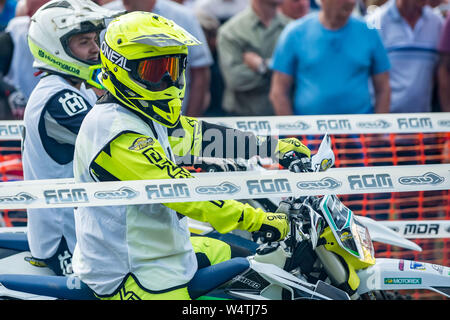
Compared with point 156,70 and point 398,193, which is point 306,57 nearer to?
point 398,193

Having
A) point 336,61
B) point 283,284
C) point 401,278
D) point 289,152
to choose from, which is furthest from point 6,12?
point 401,278

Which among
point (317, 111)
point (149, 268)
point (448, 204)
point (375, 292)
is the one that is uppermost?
point (149, 268)

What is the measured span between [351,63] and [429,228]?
7.99 ft

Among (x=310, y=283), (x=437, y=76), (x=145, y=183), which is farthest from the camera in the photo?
(x=437, y=76)

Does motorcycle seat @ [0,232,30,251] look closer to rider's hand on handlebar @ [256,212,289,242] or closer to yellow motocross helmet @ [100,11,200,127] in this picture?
yellow motocross helmet @ [100,11,200,127]

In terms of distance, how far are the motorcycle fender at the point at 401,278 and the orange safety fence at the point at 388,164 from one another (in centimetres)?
179

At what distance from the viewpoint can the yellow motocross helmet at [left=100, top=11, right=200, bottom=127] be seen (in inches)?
137

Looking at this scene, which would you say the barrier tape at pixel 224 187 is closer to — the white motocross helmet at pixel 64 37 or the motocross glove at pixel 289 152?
the motocross glove at pixel 289 152

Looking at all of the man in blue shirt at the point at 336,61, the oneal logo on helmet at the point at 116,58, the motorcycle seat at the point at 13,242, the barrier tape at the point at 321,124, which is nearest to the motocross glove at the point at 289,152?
the barrier tape at the point at 321,124

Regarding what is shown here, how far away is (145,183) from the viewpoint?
3385 millimetres

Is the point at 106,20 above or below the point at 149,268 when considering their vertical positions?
above

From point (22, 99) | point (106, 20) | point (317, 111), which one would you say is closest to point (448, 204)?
point (317, 111)

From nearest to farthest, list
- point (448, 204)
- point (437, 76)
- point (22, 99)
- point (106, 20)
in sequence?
1. point (106, 20)
2. point (448, 204)
3. point (22, 99)
4. point (437, 76)
